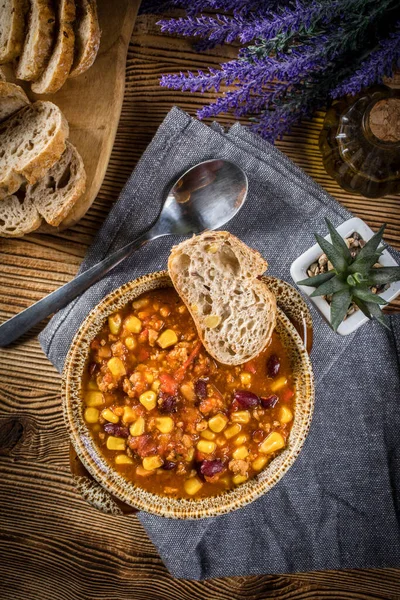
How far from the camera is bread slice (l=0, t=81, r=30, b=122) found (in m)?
2.69

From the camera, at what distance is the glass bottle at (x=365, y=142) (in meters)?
2.54

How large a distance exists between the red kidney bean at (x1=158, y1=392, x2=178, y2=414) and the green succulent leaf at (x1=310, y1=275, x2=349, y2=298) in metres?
0.74

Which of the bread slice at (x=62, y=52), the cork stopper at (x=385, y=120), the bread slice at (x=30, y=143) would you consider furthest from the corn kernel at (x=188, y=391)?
the bread slice at (x=62, y=52)

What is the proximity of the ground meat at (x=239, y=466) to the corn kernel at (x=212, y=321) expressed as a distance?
0.60 m

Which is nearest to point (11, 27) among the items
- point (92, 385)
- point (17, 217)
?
point (17, 217)

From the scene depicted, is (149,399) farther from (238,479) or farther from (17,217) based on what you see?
(17,217)

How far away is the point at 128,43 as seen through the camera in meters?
2.89

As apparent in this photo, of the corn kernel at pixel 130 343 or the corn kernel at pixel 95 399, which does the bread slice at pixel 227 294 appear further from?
the corn kernel at pixel 95 399

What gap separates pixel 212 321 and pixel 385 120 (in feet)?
3.93

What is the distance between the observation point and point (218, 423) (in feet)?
7.91

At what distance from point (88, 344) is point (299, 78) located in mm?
1597

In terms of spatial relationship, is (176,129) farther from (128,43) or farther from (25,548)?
(25,548)

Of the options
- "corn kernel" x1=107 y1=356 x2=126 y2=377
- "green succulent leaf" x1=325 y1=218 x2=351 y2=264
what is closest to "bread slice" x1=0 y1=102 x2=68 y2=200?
"corn kernel" x1=107 y1=356 x2=126 y2=377

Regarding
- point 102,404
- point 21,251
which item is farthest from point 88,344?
point 21,251
